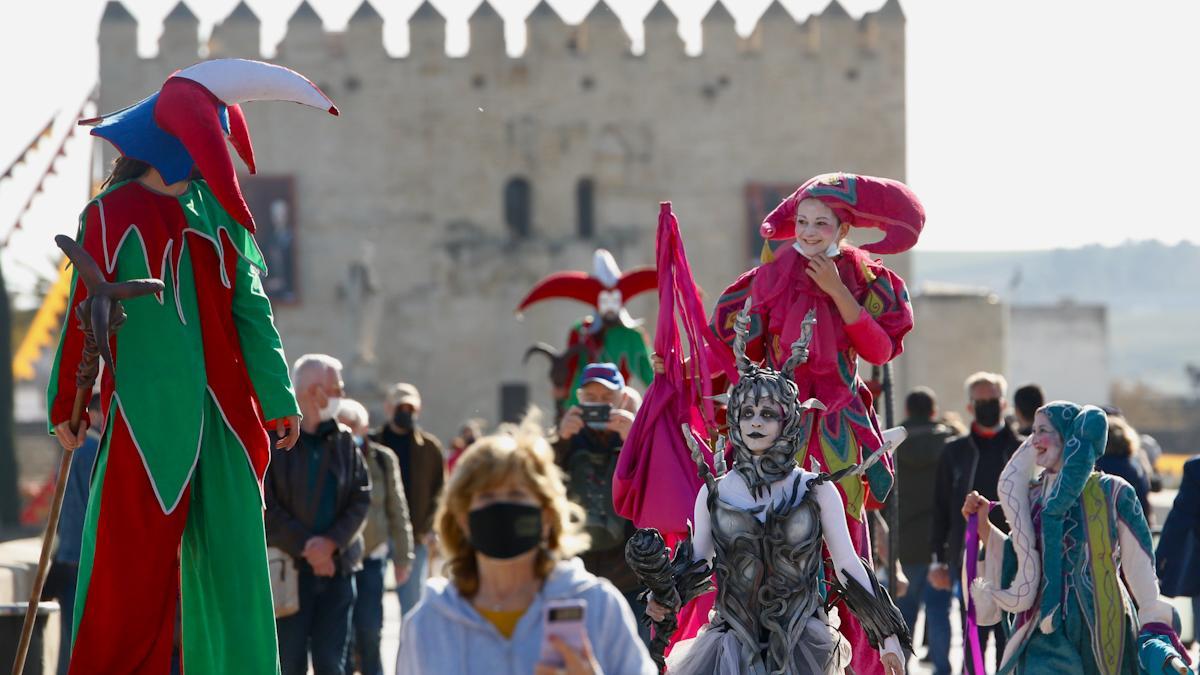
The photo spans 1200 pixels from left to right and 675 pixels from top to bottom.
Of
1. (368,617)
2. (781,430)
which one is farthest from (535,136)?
(781,430)

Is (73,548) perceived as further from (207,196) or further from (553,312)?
(553,312)

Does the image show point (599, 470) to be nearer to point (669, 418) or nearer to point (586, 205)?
point (669, 418)

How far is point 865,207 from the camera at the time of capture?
7.24m

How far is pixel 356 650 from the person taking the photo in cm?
919

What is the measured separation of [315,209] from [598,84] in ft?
20.1

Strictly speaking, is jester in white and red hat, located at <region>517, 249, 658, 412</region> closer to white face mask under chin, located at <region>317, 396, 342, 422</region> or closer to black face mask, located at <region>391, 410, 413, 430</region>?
black face mask, located at <region>391, 410, 413, 430</region>

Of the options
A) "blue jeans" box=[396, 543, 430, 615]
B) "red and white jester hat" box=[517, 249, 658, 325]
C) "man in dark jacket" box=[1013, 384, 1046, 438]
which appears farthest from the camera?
"red and white jester hat" box=[517, 249, 658, 325]

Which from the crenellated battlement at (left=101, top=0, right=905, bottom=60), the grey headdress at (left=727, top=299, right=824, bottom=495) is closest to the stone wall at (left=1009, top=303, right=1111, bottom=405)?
the crenellated battlement at (left=101, top=0, right=905, bottom=60)

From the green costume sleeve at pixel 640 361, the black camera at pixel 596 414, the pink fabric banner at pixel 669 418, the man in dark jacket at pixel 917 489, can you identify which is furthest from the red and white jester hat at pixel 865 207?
the green costume sleeve at pixel 640 361

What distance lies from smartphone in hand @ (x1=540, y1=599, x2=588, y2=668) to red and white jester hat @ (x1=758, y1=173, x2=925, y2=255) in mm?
3207

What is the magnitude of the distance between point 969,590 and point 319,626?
8.03ft

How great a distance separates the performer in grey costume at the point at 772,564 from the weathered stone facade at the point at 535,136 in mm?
34955

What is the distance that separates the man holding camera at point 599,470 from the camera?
853cm

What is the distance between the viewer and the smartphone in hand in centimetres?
398
